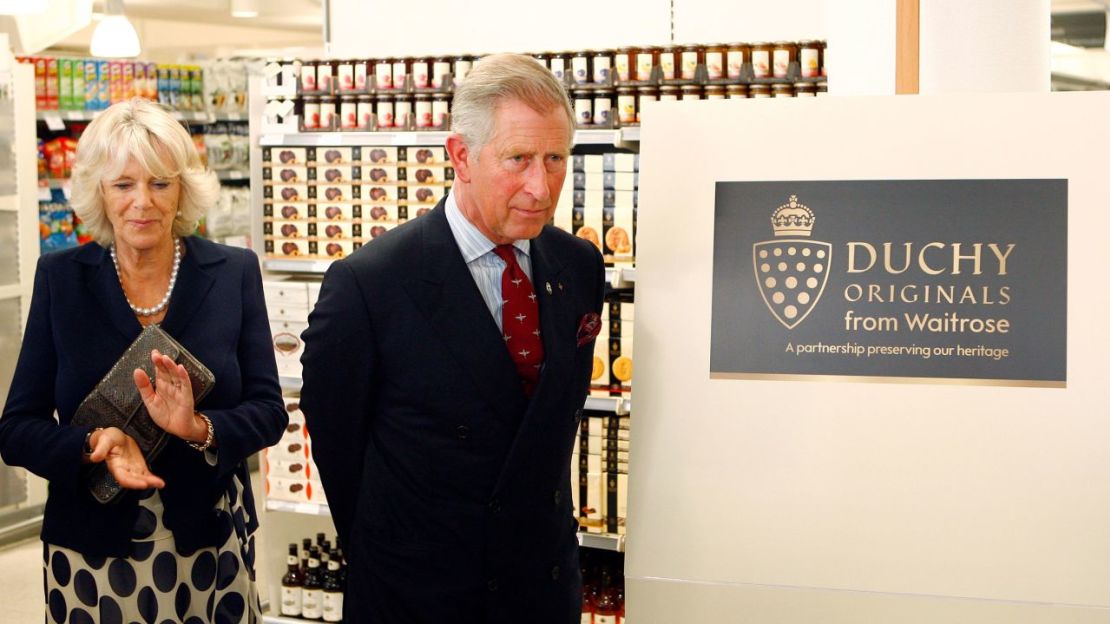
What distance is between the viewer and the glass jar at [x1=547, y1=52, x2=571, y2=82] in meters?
3.83

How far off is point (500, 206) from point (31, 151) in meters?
4.80

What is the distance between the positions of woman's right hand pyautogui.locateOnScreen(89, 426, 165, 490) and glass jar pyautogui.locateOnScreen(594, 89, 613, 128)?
6.58ft

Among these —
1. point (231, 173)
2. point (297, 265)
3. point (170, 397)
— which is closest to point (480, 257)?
point (170, 397)

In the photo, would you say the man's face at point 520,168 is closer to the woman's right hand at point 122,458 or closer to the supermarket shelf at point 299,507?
the woman's right hand at point 122,458

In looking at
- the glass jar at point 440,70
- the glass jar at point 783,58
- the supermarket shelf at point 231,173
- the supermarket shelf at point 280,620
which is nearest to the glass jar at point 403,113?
the glass jar at point 440,70

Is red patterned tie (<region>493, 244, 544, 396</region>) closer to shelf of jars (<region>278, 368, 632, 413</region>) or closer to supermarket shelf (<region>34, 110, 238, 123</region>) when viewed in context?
shelf of jars (<region>278, 368, 632, 413</region>)

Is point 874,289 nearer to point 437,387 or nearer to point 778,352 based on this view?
point 778,352

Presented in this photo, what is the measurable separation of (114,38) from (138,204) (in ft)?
22.3

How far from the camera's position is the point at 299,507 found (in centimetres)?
434

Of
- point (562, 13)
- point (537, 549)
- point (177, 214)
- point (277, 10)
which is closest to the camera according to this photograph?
point (537, 549)

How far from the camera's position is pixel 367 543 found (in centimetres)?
206

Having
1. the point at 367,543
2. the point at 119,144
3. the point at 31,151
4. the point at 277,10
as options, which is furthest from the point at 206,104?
the point at 367,543

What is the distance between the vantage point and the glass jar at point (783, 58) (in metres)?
3.66

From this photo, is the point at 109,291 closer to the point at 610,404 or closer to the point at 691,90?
the point at 610,404
